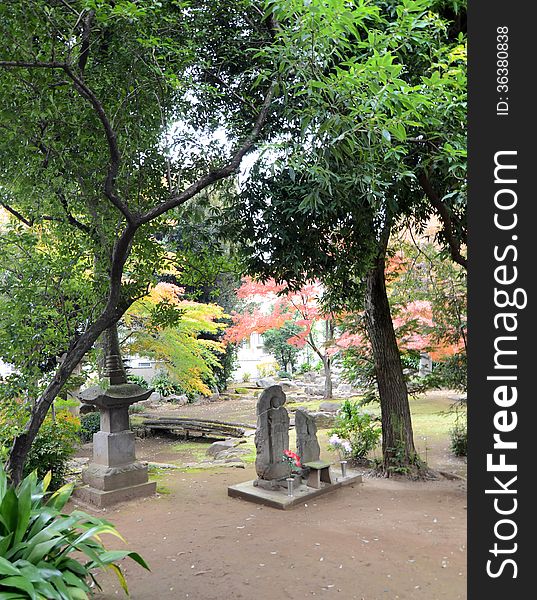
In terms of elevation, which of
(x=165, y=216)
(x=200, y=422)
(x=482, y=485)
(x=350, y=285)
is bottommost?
(x=200, y=422)

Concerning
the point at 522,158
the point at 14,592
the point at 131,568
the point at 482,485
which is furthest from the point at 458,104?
the point at 131,568

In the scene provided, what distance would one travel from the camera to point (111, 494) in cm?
731

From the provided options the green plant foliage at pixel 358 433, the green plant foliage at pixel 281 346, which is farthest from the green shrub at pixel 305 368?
the green plant foliage at pixel 358 433

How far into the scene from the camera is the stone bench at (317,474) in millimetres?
7602

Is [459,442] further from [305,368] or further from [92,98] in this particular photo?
[305,368]

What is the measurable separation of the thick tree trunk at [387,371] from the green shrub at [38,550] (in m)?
5.91

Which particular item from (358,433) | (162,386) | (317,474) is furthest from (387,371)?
(162,386)

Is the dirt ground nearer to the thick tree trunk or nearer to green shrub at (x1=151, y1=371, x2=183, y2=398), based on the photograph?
the thick tree trunk

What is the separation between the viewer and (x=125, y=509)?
7059mm

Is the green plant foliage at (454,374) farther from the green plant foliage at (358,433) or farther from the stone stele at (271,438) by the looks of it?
the stone stele at (271,438)

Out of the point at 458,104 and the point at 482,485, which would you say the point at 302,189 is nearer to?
the point at 458,104

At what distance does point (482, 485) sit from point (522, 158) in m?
1.52

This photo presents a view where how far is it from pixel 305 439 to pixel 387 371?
187 centimetres

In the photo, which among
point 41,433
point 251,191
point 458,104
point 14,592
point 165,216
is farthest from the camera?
point 41,433
